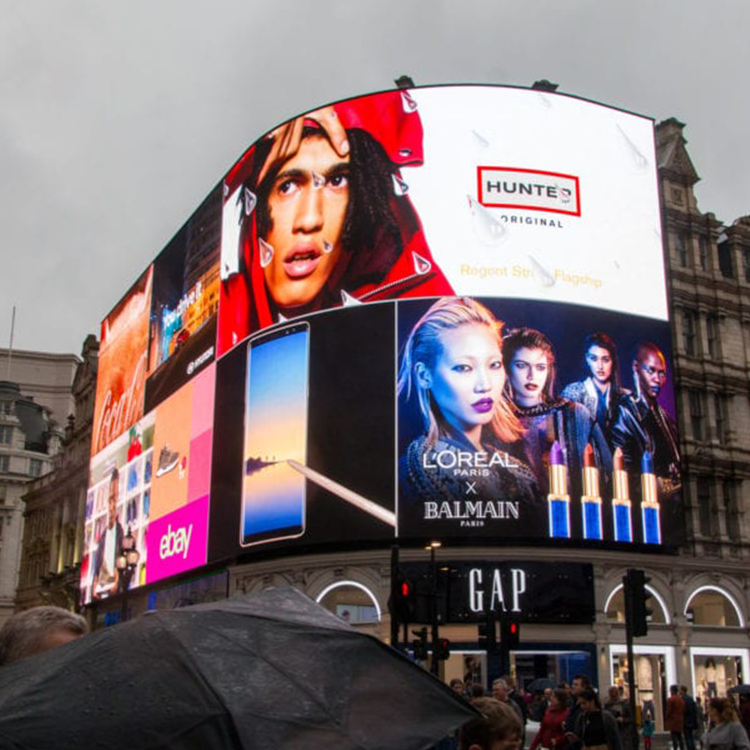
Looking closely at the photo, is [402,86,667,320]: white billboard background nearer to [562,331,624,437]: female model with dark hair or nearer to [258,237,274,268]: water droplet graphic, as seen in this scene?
[562,331,624,437]: female model with dark hair

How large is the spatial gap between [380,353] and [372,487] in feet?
16.0

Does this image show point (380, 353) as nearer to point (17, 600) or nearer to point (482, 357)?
point (482, 357)

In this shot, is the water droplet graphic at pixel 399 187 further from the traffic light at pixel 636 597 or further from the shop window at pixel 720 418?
the traffic light at pixel 636 597

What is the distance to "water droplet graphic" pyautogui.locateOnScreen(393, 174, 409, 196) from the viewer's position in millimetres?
40219

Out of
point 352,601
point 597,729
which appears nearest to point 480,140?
point 352,601

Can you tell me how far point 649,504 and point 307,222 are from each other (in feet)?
55.2

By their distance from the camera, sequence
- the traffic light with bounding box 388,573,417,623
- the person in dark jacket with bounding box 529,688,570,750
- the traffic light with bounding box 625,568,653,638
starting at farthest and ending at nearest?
the traffic light with bounding box 388,573,417,623, the traffic light with bounding box 625,568,653,638, the person in dark jacket with bounding box 529,688,570,750

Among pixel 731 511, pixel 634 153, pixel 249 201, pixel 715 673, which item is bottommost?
pixel 715 673

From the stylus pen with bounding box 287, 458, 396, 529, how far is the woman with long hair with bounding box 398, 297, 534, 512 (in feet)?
3.63

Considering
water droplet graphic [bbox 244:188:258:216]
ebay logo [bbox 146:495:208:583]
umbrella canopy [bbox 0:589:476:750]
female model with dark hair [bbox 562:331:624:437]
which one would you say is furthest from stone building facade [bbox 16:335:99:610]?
umbrella canopy [bbox 0:589:476:750]

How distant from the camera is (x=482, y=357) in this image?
125 feet

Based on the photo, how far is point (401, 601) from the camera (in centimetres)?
2336

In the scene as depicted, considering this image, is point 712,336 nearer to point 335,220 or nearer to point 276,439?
point 335,220

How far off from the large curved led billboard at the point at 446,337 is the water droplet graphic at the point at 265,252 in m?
0.08
